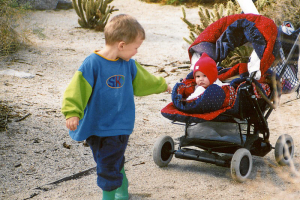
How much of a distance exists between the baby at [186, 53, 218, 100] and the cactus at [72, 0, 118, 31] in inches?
272

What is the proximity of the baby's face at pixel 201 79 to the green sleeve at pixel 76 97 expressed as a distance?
116cm

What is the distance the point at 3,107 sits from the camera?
464cm

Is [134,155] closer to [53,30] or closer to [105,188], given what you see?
[105,188]

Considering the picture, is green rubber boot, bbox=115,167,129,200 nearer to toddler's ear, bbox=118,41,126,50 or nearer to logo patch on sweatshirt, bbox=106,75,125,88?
logo patch on sweatshirt, bbox=106,75,125,88

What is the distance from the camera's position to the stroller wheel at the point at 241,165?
10.9ft

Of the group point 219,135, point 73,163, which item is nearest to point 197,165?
point 219,135

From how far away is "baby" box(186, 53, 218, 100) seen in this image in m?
3.42

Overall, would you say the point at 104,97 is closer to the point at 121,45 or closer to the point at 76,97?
the point at 76,97

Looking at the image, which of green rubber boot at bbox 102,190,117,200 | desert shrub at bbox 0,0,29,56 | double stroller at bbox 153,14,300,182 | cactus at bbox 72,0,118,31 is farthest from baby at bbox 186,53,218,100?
cactus at bbox 72,0,118,31

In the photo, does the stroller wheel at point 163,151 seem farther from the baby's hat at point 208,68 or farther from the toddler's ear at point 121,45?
Result: the toddler's ear at point 121,45

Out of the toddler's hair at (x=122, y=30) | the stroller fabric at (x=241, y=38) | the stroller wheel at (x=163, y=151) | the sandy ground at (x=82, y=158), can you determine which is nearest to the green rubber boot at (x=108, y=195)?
the sandy ground at (x=82, y=158)

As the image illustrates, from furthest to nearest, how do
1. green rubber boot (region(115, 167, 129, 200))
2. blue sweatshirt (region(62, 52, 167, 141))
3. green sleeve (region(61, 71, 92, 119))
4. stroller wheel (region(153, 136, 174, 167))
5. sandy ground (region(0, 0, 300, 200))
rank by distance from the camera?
stroller wheel (region(153, 136, 174, 167)) → sandy ground (region(0, 0, 300, 200)) → green rubber boot (region(115, 167, 129, 200)) → blue sweatshirt (region(62, 52, 167, 141)) → green sleeve (region(61, 71, 92, 119))

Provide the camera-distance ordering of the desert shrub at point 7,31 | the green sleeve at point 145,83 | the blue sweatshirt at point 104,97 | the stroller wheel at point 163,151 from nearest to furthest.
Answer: the blue sweatshirt at point 104,97, the green sleeve at point 145,83, the stroller wheel at point 163,151, the desert shrub at point 7,31

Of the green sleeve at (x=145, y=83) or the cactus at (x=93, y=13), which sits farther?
the cactus at (x=93, y=13)
